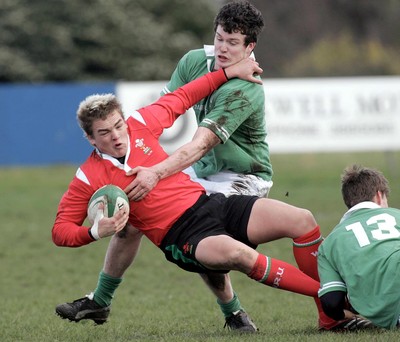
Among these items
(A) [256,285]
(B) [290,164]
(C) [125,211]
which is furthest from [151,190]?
(B) [290,164]

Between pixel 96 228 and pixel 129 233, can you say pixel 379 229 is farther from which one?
pixel 129 233

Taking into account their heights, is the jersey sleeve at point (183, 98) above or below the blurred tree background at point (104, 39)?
above

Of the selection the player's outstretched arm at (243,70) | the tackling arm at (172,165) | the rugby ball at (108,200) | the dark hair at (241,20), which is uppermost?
the dark hair at (241,20)

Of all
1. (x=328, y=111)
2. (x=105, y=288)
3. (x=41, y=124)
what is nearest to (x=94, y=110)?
(x=105, y=288)

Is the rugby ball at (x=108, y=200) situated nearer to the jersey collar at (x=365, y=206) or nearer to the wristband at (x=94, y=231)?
the wristband at (x=94, y=231)

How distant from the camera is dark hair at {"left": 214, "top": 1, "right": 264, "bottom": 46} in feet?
21.1

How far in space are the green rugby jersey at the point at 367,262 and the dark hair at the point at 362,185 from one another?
2.7 inches

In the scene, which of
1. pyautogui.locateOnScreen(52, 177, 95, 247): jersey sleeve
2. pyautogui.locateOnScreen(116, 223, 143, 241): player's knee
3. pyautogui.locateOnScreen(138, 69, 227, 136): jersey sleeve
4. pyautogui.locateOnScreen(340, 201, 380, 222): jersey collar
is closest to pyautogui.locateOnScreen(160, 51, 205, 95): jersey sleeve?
pyautogui.locateOnScreen(138, 69, 227, 136): jersey sleeve

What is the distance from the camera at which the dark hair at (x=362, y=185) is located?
6039mm

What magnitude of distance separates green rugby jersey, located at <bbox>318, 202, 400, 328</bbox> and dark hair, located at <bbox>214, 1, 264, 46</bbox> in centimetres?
136

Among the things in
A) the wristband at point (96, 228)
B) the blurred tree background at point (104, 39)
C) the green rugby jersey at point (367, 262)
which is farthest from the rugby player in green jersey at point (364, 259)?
the blurred tree background at point (104, 39)

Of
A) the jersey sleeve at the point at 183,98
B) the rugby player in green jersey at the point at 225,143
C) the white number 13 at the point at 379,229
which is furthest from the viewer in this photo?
the jersey sleeve at the point at 183,98

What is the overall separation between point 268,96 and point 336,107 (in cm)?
127

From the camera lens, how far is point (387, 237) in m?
5.81
